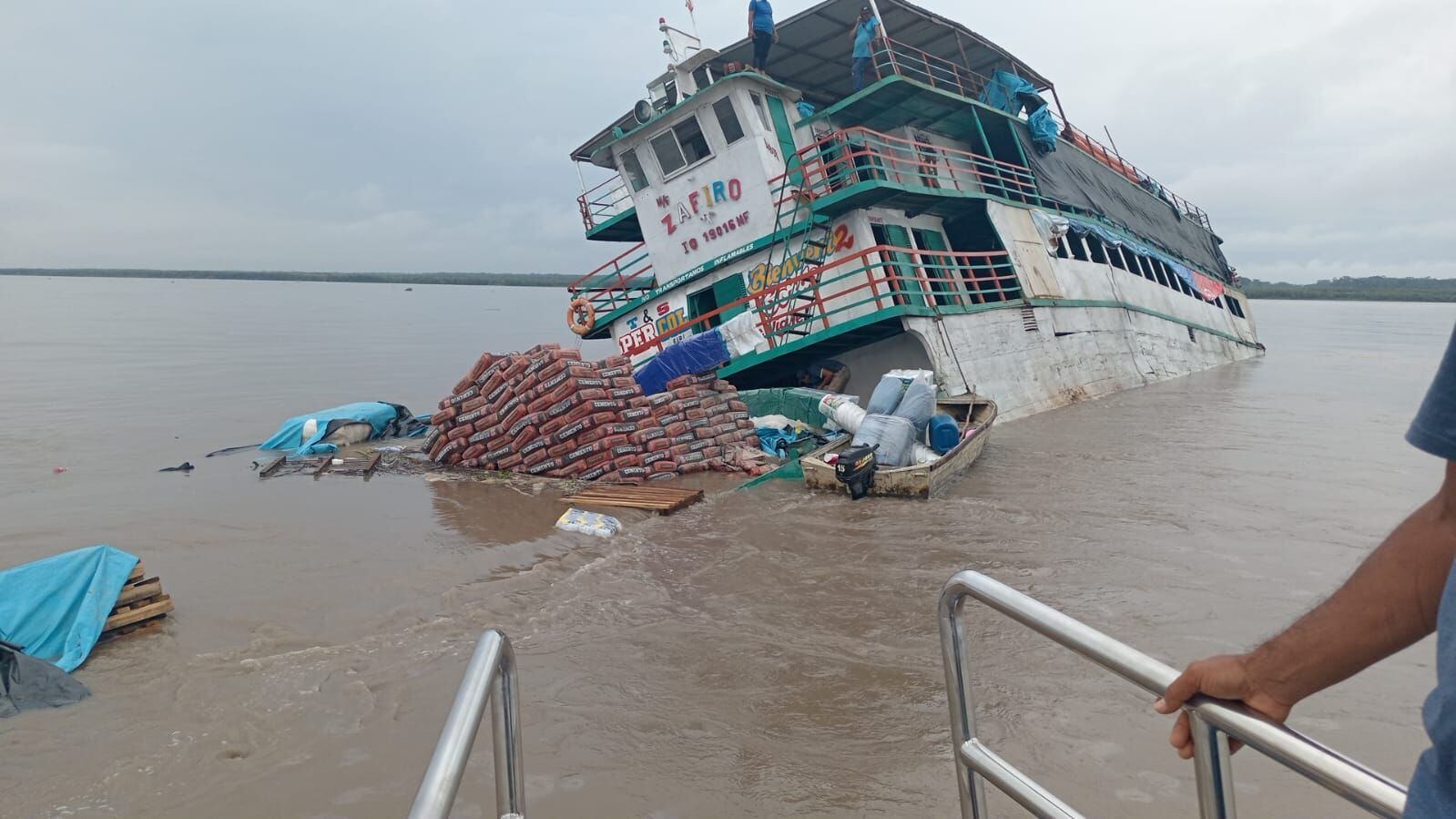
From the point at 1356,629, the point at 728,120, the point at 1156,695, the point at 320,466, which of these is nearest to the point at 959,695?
the point at 1156,695

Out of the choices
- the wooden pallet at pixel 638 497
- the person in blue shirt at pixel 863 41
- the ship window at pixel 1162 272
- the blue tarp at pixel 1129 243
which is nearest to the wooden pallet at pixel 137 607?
the wooden pallet at pixel 638 497

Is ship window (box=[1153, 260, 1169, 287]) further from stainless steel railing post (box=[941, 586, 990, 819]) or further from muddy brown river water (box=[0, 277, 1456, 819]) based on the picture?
stainless steel railing post (box=[941, 586, 990, 819])

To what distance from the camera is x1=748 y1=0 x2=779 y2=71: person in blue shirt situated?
13.0 m

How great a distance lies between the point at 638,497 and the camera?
→ 344 inches

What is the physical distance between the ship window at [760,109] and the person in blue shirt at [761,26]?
0.67 meters

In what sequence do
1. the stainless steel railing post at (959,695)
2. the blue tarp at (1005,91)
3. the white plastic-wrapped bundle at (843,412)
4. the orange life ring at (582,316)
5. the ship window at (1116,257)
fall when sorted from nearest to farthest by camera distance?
the stainless steel railing post at (959,695)
the white plastic-wrapped bundle at (843,412)
the orange life ring at (582,316)
the blue tarp at (1005,91)
the ship window at (1116,257)

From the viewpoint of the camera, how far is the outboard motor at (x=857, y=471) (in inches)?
329

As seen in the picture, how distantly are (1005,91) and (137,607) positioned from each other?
19059mm

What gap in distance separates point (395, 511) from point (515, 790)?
7678mm

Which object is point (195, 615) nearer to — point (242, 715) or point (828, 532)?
point (242, 715)

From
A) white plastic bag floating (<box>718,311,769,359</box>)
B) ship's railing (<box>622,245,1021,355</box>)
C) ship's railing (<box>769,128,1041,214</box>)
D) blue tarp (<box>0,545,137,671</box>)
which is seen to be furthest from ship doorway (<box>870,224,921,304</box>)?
blue tarp (<box>0,545,137,671</box>)

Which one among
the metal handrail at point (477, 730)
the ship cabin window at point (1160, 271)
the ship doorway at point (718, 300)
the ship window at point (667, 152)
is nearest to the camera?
the metal handrail at point (477, 730)

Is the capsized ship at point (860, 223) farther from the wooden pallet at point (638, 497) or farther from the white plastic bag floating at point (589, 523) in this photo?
the white plastic bag floating at point (589, 523)

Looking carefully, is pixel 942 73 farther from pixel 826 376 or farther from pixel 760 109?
pixel 826 376
